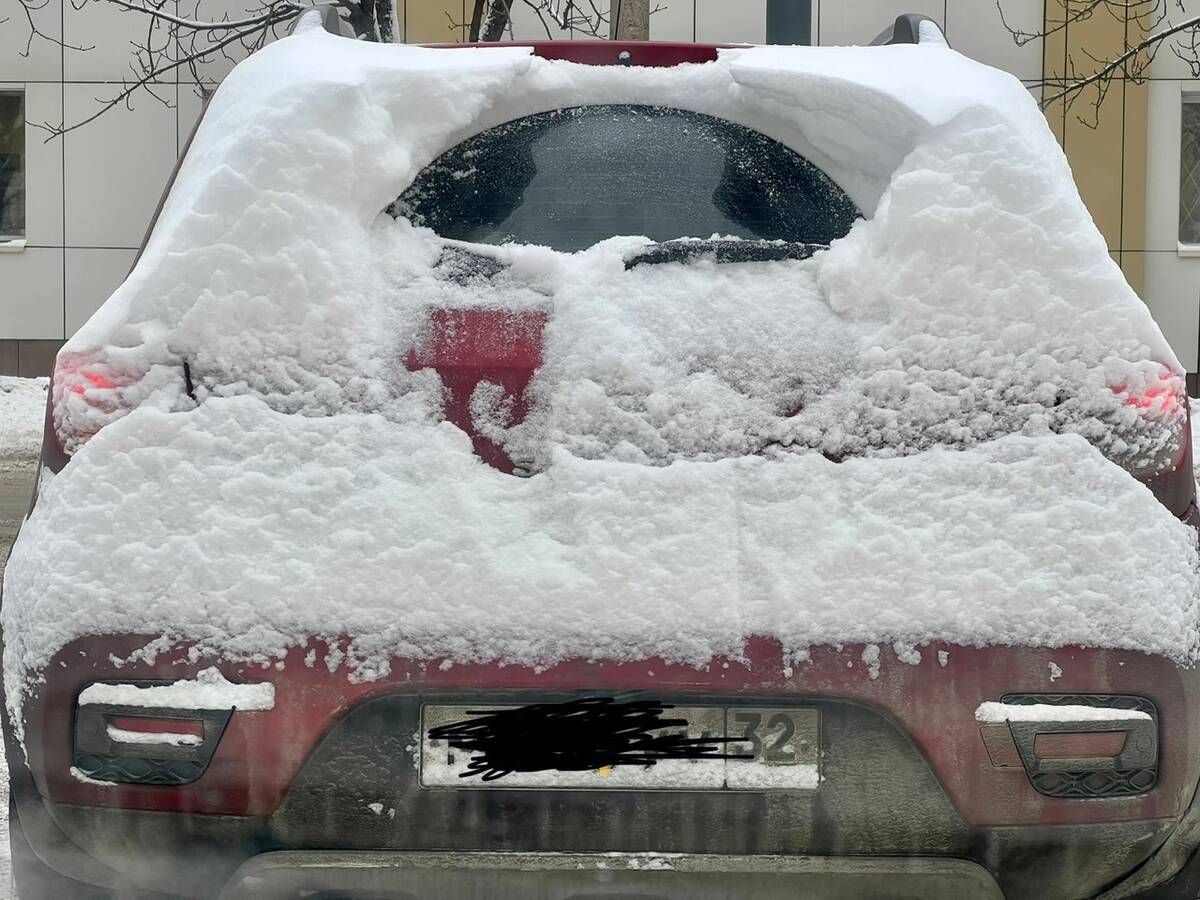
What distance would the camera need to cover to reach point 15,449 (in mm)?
12148

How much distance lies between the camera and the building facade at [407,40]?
1573cm

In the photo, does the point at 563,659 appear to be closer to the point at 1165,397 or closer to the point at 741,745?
the point at 741,745

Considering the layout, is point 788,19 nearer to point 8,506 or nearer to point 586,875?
point 8,506

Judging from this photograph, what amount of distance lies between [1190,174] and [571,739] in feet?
53.1

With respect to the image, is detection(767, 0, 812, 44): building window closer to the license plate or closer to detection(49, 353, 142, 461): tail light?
detection(49, 353, 142, 461): tail light

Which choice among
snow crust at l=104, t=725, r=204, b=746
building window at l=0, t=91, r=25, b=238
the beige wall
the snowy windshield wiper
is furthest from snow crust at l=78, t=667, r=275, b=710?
building window at l=0, t=91, r=25, b=238

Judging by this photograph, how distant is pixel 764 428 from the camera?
208 cm

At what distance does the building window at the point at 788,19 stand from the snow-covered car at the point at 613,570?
6.11 metres

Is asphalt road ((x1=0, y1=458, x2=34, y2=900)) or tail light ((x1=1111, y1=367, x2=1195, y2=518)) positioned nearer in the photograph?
tail light ((x1=1111, y1=367, x2=1195, y2=518))

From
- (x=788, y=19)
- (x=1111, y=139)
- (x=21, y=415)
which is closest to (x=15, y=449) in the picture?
(x=21, y=415)

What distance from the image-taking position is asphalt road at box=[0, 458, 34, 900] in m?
3.35

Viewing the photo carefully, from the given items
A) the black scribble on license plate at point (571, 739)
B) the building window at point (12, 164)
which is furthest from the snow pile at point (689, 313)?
the building window at point (12, 164)

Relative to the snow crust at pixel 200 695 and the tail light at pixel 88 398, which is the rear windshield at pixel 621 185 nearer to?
the tail light at pixel 88 398

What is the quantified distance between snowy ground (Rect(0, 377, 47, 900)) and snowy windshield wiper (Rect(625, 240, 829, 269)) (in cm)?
211
